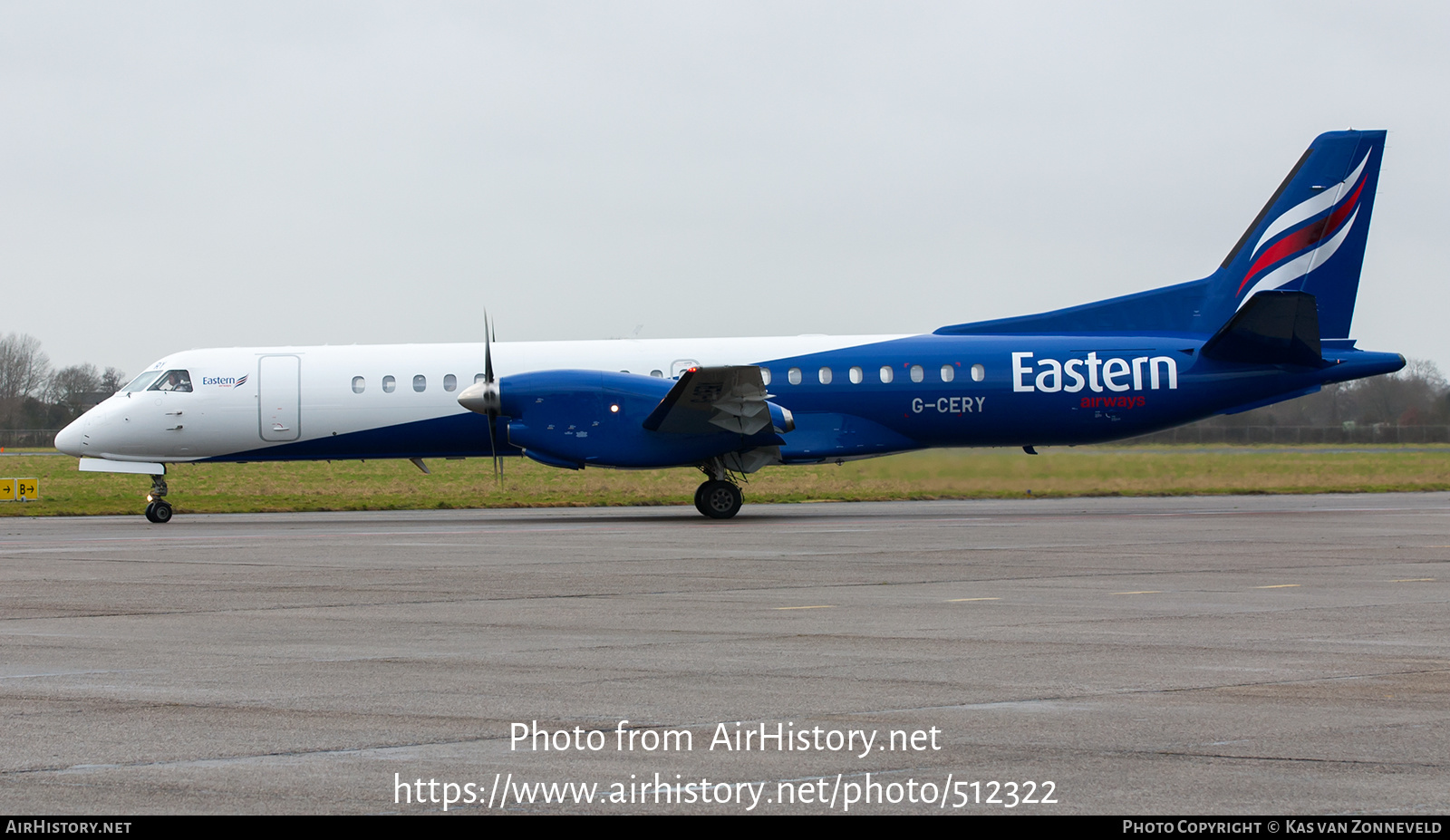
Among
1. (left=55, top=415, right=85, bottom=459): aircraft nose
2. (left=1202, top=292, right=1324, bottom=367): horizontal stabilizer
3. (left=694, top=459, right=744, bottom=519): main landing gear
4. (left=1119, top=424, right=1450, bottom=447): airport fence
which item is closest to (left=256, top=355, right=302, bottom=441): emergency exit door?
(left=55, top=415, right=85, bottom=459): aircraft nose

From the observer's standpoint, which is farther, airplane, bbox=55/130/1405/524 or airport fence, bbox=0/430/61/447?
airport fence, bbox=0/430/61/447

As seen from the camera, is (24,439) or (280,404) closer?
(280,404)

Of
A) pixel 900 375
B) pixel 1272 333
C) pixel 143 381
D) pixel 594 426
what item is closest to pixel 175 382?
pixel 143 381

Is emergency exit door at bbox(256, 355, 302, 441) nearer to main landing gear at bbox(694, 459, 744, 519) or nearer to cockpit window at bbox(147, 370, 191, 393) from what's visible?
cockpit window at bbox(147, 370, 191, 393)

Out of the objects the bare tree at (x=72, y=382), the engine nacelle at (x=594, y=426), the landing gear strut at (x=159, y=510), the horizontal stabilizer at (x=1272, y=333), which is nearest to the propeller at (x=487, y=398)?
the engine nacelle at (x=594, y=426)

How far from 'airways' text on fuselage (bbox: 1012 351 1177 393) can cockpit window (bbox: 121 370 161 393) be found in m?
16.6

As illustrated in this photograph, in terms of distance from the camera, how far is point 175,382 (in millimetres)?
25344

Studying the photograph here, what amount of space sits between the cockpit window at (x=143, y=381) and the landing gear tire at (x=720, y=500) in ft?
36.4

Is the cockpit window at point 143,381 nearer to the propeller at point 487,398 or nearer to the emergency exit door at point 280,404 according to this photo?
the emergency exit door at point 280,404

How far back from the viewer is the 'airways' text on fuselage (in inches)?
967

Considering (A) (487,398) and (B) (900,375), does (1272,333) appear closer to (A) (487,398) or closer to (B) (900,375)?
(B) (900,375)

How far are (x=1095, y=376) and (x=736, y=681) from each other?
60.9ft

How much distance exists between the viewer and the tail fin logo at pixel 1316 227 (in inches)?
993
